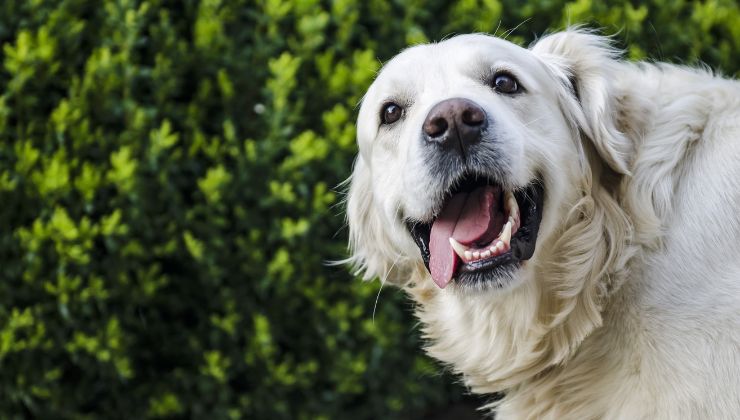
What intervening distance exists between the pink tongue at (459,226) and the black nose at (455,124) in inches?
7.2

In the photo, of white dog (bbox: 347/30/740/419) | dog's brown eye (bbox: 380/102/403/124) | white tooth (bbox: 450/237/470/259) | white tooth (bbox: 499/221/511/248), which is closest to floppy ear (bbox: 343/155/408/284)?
white dog (bbox: 347/30/740/419)

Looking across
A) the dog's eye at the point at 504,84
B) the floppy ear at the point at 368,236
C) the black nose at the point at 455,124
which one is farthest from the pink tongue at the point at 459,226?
the floppy ear at the point at 368,236

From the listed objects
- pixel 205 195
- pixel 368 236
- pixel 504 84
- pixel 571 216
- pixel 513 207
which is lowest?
pixel 205 195

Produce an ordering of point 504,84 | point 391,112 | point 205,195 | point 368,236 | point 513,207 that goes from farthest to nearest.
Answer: point 205,195 → point 368,236 → point 391,112 → point 504,84 → point 513,207

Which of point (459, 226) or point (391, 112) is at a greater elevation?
point (391, 112)

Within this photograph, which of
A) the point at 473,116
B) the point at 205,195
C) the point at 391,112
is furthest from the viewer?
the point at 205,195

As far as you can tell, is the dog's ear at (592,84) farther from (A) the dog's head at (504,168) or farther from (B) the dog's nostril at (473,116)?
(B) the dog's nostril at (473,116)

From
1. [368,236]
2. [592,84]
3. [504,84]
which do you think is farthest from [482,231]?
[368,236]

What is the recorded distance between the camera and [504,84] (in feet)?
9.57

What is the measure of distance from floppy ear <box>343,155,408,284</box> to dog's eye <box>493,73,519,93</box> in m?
0.66

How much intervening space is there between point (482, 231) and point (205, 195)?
1785 millimetres

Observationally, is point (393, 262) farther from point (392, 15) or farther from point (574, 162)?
point (392, 15)

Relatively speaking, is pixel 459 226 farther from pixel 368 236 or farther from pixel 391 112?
pixel 368 236

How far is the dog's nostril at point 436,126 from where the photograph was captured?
2688mm
